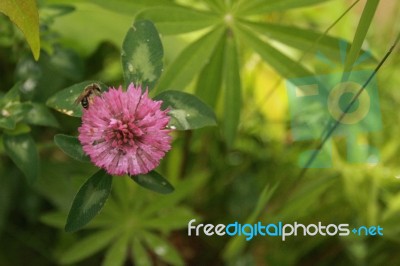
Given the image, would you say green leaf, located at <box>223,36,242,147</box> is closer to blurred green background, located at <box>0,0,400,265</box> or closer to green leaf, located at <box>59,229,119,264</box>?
blurred green background, located at <box>0,0,400,265</box>

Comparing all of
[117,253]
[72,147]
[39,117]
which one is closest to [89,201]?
[72,147]

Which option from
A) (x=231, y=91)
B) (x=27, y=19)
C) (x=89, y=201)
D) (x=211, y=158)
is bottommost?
(x=89, y=201)

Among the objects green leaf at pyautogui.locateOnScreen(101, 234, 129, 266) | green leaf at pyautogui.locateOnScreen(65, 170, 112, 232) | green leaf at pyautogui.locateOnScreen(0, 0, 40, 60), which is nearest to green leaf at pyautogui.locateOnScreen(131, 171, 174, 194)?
green leaf at pyautogui.locateOnScreen(65, 170, 112, 232)

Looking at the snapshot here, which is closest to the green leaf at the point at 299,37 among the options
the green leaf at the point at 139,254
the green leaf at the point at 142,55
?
the green leaf at the point at 142,55

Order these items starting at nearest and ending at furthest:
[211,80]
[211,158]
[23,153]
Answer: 1. [23,153]
2. [211,80]
3. [211,158]

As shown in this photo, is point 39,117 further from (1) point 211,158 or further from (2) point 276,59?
(1) point 211,158

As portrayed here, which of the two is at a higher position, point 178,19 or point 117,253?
point 178,19

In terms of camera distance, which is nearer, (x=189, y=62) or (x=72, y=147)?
(x=72, y=147)
